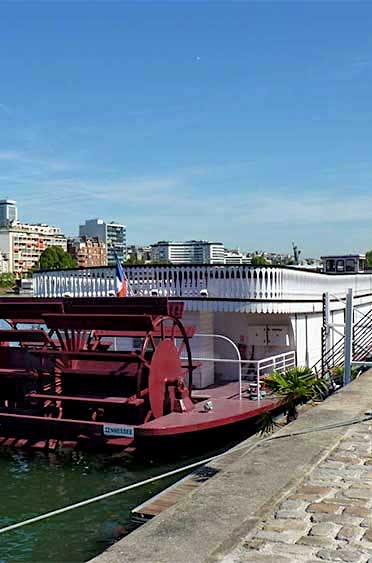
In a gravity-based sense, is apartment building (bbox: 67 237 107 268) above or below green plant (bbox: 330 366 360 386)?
above

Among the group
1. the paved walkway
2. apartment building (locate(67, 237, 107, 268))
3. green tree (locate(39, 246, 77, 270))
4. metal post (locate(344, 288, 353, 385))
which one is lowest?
the paved walkway

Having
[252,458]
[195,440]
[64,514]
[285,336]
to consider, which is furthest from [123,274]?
[252,458]

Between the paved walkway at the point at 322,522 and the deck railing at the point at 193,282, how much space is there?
21.9 ft

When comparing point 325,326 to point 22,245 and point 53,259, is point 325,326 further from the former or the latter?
point 22,245

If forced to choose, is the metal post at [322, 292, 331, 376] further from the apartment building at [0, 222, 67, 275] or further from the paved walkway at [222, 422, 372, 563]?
the apartment building at [0, 222, 67, 275]

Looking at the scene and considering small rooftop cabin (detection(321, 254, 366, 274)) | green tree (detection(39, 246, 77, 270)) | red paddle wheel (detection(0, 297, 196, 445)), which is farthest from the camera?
green tree (detection(39, 246, 77, 270))

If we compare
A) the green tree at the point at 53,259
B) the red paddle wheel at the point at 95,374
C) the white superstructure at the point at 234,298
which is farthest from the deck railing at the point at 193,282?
the green tree at the point at 53,259

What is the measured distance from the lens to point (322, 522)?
16.3 feet

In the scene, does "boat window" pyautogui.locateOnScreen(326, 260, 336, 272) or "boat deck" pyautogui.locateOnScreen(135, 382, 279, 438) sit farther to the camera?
"boat window" pyautogui.locateOnScreen(326, 260, 336, 272)

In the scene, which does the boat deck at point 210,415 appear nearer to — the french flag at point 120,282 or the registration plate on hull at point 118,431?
the registration plate on hull at point 118,431

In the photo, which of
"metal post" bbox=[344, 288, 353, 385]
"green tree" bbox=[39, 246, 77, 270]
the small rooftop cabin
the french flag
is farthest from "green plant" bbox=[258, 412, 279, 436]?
"green tree" bbox=[39, 246, 77, 270]

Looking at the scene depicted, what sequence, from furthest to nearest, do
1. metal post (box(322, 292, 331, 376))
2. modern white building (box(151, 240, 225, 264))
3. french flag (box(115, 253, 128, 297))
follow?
1. modern white building (box(151, 240, 225, 264))
2. french flag (box(115, 253, 128, 297))
3. metal post (box(322, 292, 331, 376))

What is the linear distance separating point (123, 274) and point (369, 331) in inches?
269

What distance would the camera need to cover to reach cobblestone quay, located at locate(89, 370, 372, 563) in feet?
14.2
